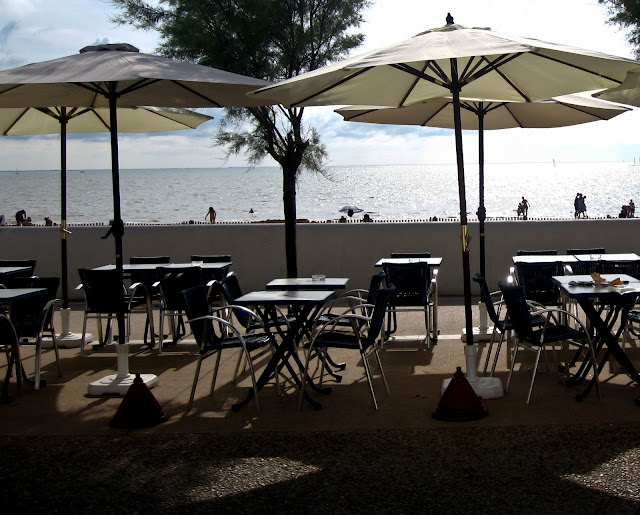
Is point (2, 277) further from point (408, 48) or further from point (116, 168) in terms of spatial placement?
point (408, 48)

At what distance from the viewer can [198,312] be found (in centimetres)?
602

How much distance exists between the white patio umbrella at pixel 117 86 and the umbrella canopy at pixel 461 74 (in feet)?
1.98

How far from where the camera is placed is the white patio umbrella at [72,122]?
8648 millimetres

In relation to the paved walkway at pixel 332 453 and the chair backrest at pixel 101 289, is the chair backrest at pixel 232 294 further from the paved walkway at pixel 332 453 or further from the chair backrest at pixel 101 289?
the chair backrest at pixel 101 289

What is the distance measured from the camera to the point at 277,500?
393cm

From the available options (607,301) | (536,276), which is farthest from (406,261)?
(607,301)

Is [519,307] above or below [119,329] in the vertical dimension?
above

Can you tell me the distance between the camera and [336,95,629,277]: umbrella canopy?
8578mm

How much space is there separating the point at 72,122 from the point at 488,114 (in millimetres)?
4841

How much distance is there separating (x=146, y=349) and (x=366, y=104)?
11.0 ft

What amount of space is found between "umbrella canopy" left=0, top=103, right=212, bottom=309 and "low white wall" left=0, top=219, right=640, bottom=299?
257 centimetres

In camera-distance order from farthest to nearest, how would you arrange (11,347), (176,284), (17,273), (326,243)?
1. (326,243)
2. (17,273)
3. (176,284)
4. (11,347)

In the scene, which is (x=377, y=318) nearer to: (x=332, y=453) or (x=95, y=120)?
(x=332, y=453)

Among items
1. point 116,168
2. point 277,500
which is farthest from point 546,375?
point 116,168
